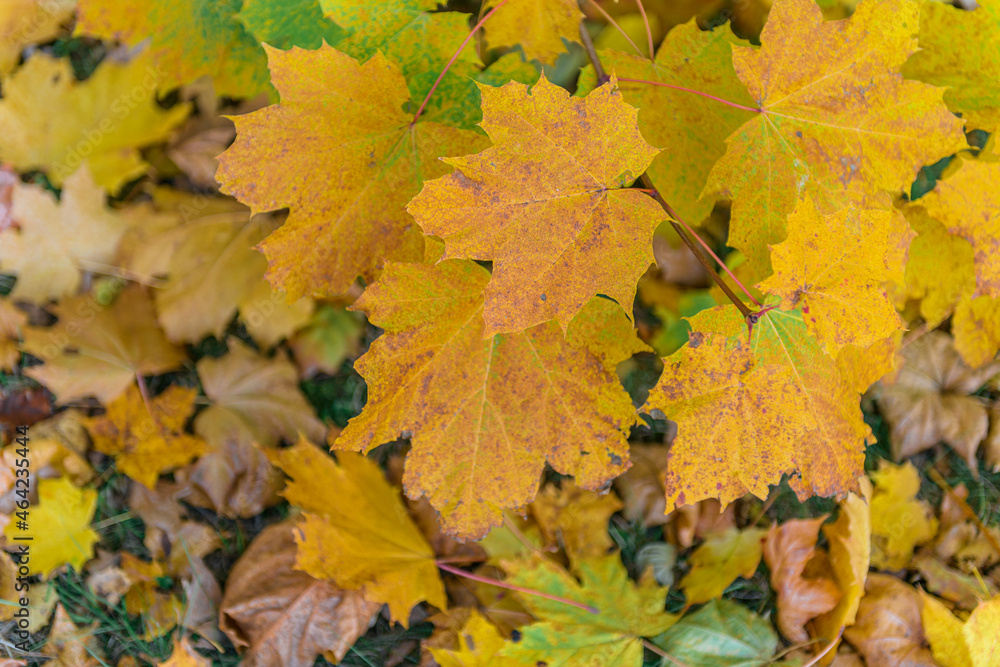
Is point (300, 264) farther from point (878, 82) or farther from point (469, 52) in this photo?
point (878, 82)

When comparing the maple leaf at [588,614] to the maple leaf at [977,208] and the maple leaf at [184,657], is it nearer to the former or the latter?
the maple leaf at [184,657]

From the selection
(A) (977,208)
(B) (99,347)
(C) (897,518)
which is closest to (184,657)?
(B) (99,347)

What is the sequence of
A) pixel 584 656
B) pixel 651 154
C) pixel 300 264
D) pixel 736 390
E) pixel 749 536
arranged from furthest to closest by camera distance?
pixel 749 536, pixel 584 656, pixel 300 264, pixel 736 390, pixel 651 154

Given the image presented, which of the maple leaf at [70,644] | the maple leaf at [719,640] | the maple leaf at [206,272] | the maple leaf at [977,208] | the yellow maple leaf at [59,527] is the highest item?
the maple leaf at [977,208]

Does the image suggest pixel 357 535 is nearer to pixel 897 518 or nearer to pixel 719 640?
pixel 719 640

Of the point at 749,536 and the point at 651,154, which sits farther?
the point at 749,536

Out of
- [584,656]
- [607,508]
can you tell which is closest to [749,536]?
[607,508]

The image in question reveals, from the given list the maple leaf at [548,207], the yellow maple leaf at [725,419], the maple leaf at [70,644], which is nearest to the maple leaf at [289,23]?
the maple leaf at [548,207]

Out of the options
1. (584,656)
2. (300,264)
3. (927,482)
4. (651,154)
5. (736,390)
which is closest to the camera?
(651,154)
